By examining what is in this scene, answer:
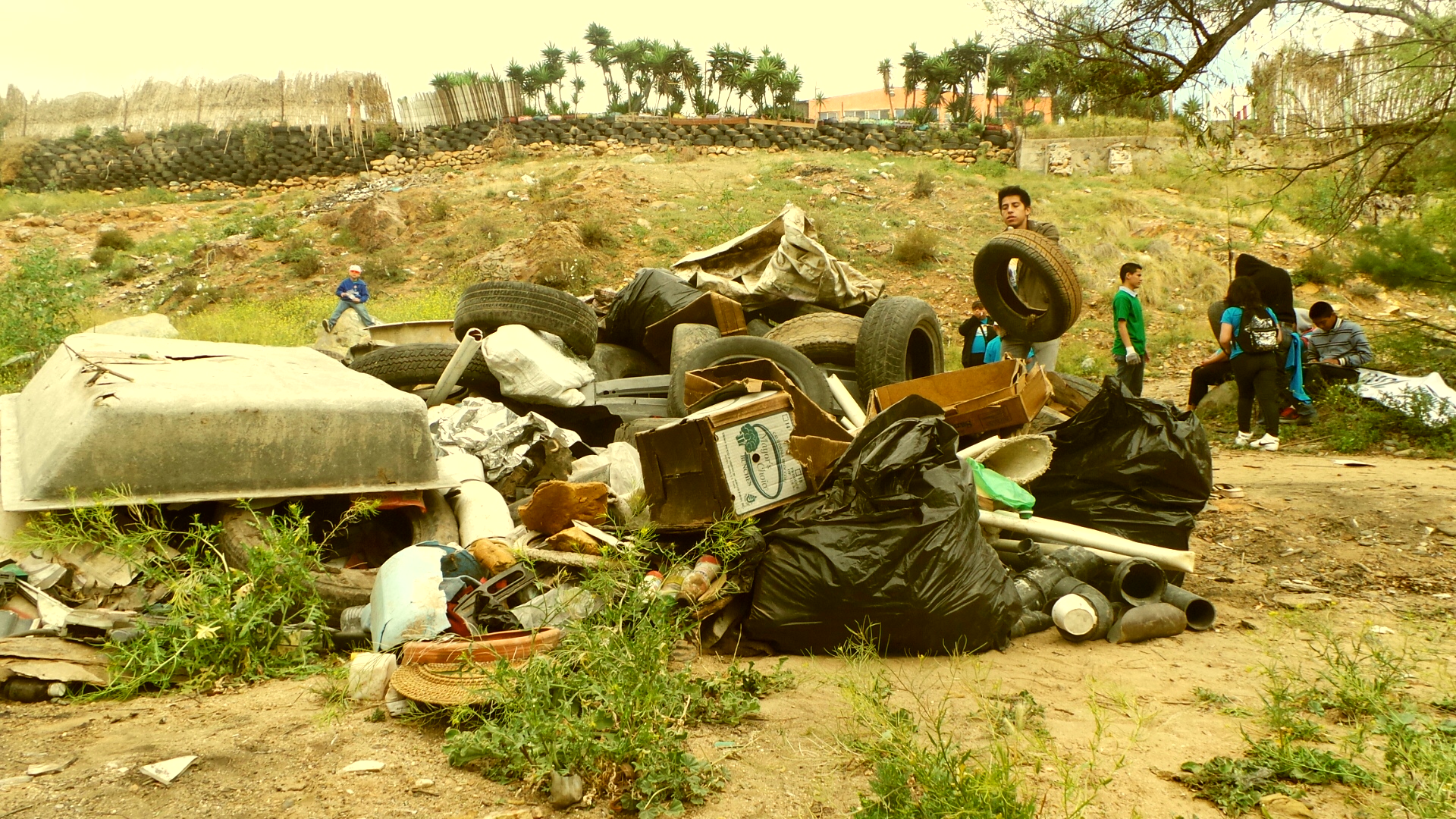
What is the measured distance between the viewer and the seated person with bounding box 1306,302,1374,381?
782cm

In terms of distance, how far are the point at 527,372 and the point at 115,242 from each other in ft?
53.0

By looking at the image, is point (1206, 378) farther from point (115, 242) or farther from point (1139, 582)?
point (115, 242)

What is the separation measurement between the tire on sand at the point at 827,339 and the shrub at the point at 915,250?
927cm

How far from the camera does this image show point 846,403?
17.0 ft

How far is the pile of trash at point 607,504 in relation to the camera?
315cm

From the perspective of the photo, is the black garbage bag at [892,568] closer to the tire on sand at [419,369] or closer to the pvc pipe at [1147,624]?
the pvc pipe at [1147,624]

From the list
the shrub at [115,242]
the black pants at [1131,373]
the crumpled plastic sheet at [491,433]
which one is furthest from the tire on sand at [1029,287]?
the shrub at [115,242]

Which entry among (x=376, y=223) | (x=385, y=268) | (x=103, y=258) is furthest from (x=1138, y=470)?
(x=103, y=258)

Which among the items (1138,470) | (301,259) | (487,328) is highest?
(301,259)

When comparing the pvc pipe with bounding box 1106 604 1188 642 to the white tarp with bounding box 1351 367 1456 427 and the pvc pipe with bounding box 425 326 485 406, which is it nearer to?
the pvc pipe with bounding box 425 326 485 406

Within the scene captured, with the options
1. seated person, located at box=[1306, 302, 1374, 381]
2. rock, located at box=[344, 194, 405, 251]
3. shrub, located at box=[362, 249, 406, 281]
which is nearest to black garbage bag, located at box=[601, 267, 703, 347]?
seated person, located at box=[1306, 302, 1374, 381]

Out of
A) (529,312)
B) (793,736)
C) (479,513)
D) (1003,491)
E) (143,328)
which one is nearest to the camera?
(793,736)

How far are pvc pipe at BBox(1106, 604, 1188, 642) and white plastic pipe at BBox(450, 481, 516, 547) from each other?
7.92ft

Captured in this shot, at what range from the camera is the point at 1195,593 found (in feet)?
13.3
